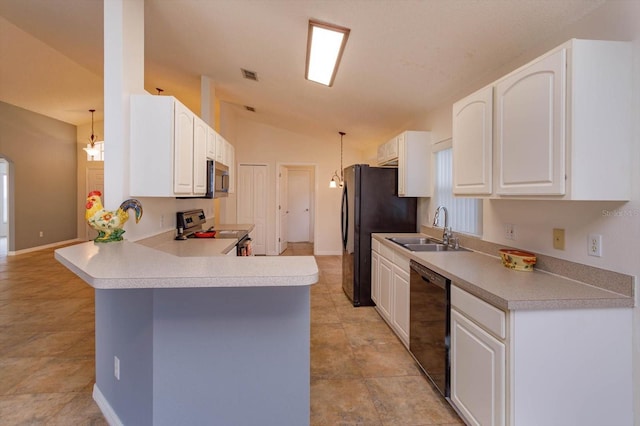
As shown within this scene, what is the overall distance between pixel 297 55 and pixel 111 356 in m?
2.84

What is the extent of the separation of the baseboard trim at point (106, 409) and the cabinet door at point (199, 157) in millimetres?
1605

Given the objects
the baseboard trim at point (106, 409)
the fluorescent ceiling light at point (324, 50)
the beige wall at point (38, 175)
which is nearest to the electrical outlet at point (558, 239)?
the fluorescent ceiling light at point (324, 50)

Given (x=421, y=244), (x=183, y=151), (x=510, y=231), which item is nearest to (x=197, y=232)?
(x=183, y=151)

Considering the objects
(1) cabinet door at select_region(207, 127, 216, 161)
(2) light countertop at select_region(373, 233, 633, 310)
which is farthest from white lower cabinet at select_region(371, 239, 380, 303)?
(1) cabinet door at select_region(207, 127, 216, 161)

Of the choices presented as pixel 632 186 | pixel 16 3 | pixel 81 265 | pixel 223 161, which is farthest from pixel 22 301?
pixel 632 186

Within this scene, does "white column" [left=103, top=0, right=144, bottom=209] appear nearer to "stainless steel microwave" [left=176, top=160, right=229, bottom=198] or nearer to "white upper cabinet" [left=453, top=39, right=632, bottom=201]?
"stainless steel microwave" [left=176, top=160, right=229, bottom=198]

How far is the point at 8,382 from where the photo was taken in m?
2.44

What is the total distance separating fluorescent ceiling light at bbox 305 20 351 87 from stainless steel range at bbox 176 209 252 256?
1909mm

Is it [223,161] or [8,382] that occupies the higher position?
[223,161]

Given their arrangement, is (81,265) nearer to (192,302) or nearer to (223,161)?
(192,302)

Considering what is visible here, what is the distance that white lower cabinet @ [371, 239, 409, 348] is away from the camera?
9.47 ft

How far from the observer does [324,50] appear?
296cm

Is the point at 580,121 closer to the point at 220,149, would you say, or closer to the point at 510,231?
the point at 510,231

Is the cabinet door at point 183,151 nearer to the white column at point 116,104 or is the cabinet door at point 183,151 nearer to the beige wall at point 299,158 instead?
the white column at point 116,104
